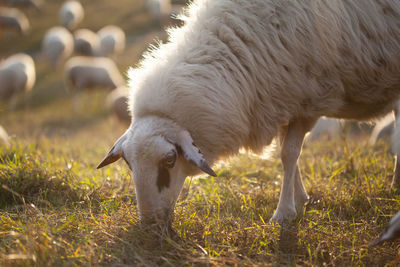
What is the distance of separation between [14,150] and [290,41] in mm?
2516

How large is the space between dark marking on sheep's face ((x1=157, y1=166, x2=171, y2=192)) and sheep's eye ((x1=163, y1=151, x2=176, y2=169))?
3 cm

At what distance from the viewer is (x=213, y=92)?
242cm

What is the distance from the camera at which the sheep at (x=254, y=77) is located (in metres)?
2.39

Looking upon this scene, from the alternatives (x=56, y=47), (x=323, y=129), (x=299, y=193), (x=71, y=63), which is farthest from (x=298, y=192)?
(x=56, y=47)

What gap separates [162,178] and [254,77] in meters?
0.86

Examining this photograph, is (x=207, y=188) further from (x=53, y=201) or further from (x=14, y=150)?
(x=14, y=150)

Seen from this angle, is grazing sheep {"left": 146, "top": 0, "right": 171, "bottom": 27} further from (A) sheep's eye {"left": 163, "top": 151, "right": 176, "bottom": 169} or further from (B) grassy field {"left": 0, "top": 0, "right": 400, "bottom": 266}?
(A) sheep's eye {"left": 163, "top": 151, "right": 176, "bottom": 169}

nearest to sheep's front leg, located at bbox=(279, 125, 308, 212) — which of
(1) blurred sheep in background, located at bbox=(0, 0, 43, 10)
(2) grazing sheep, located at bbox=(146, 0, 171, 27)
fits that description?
(2) grazing sheep, located at bbox=(146, 0, 171, 27)

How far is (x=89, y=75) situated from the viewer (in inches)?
564

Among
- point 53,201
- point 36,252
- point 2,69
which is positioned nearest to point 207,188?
point 53,201

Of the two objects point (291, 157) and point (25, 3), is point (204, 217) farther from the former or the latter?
point (25, 3)

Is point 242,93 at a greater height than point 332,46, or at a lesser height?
lesser

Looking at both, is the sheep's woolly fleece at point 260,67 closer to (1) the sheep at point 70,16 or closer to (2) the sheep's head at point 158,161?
(2) the sheep's head at point 158,161

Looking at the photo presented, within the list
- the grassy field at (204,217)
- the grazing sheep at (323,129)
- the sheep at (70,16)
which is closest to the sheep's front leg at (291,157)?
the grassy field at (204,217)
